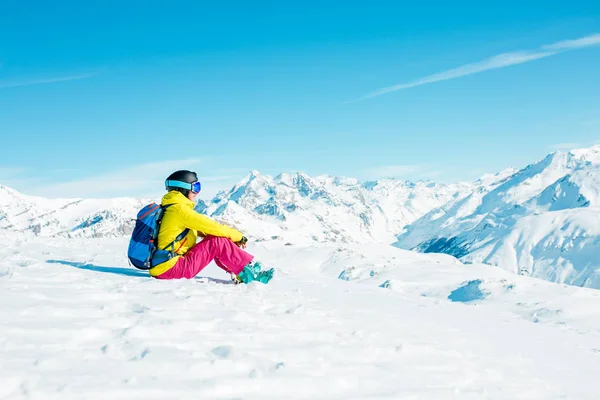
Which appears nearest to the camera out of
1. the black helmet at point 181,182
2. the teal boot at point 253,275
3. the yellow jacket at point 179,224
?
the yellow jacket at point 179,224

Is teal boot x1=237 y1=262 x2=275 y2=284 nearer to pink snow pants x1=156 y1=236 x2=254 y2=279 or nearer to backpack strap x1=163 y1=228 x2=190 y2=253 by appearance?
pink snow pants x1=156 y1=236 x2=254 y2=279

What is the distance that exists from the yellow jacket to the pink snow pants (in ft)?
0.62

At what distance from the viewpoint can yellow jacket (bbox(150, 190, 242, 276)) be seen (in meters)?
10.2

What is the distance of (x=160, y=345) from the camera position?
5.55m

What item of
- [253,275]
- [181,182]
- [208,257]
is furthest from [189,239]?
[253,275]

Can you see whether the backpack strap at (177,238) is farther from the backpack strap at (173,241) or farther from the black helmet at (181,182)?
the black helmet at (181,182)

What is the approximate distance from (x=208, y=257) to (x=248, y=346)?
526cm

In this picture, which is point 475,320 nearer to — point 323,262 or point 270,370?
point 270,370

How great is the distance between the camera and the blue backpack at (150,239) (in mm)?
10398

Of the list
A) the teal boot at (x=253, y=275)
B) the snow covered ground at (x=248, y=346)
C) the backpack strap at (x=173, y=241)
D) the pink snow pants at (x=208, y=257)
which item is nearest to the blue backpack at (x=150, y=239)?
the backpack strap at (x=173, y=241)

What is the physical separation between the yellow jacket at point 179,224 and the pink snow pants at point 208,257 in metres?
0.19

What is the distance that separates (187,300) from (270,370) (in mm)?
3784

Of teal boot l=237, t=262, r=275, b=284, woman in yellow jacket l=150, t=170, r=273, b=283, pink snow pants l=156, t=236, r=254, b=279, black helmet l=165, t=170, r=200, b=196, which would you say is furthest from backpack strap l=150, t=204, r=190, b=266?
teal boot l=237, t=262, r=275, b=284

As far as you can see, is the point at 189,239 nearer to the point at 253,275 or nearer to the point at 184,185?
the point at 184,185
